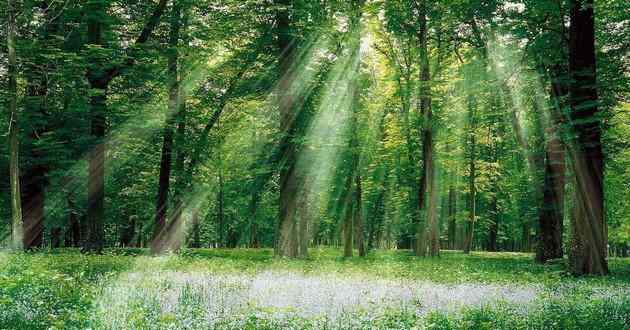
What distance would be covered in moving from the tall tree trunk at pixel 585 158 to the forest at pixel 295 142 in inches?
2.4

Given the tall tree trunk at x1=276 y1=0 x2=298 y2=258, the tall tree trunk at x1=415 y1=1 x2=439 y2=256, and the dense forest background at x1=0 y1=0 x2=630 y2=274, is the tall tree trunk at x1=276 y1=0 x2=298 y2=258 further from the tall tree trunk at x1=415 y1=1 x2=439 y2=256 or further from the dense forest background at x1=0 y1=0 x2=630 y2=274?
the tall tree trunk at x1=415 y1=1 x2=439 y2=256

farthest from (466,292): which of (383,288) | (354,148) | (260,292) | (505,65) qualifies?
(354,148)

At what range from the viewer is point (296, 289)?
10023 millimetres

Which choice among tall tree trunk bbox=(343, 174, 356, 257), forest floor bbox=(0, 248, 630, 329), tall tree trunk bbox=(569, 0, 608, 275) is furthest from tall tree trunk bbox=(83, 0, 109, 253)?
tall tree trunk bbox=(569, 0, 608, 275)

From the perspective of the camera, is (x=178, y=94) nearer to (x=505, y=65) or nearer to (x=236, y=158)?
(x=236, y=158)

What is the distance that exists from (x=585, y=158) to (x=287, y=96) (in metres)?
11.3

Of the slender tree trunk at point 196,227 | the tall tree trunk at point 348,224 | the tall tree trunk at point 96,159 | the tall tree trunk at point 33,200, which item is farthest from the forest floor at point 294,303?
the slender tree trunk at point 196,227

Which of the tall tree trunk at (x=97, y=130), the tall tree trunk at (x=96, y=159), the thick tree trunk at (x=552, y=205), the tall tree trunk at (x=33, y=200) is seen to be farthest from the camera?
the tall tree trunk at (x=33, y=200)

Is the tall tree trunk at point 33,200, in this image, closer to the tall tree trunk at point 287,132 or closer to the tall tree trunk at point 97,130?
the tall tree trunk at point 97,130

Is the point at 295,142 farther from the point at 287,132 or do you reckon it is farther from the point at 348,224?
the point at 348,224

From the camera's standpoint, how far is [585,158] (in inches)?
609

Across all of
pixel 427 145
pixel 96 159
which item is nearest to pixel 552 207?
pixel 427 145

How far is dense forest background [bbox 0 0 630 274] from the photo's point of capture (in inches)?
679

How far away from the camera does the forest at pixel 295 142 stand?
8500 millimetres
